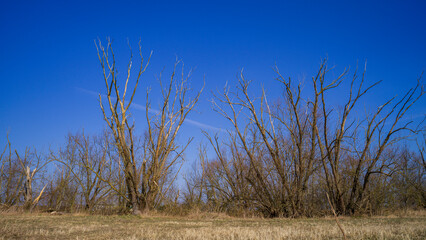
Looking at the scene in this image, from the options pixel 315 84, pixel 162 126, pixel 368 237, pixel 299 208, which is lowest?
pixel 368 237

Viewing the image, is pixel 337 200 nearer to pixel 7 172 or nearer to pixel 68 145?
pixel 68 145

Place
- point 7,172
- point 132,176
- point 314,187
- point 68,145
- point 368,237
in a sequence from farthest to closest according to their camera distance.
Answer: point 68,145, point 7,172, point 314,187, point 132,176, point 368,237

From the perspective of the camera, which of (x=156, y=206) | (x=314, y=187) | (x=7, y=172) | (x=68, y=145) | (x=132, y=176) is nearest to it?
(x=132, y=176)

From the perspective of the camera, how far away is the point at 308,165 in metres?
14.3

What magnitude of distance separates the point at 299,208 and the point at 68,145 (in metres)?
14.6

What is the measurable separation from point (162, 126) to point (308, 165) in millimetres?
7267

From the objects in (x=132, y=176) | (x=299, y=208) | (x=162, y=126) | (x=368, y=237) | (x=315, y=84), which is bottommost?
(x=368, y=237)

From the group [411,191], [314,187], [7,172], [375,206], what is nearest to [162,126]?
[314,187]

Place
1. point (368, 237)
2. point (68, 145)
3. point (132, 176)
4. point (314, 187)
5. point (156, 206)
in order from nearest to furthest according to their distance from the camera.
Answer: point (368, 237), point (132, 176), point (156, 206), point (314, 187), point (68, 145)

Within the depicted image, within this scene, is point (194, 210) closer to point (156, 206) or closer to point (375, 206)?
point (156, 206)

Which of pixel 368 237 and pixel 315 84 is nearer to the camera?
pixel 368 237

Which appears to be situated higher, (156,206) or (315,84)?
(315,84)

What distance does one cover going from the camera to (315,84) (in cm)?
1486

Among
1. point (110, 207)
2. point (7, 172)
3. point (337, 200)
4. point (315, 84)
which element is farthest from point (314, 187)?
point (7, 172)
